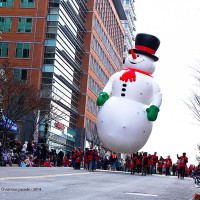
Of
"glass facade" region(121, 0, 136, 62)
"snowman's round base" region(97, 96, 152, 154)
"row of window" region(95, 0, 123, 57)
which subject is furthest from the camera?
"glass facade" region(121, 0, 136, 62)

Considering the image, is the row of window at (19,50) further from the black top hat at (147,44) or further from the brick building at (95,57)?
the black top hat at (147,44)

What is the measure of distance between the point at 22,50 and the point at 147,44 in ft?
105

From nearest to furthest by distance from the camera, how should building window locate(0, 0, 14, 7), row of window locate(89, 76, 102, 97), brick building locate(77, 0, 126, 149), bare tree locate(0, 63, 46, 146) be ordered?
bare tree locate(0, 63, 46, 146) → building window locate(0, 0, 14, 7) → brick building locate(77, 0, 126, 149) → row of window locate(89, 76, 102, 97)

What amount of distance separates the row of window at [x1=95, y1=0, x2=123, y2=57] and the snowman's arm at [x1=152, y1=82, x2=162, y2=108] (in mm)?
45641

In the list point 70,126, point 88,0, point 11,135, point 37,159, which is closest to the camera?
point 37,159

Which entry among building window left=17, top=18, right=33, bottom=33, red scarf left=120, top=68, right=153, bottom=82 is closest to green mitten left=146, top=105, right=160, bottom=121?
red scarf left=120, top=68, right=153, bottom=82

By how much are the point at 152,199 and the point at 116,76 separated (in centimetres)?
995

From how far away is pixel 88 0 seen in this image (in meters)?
60.2

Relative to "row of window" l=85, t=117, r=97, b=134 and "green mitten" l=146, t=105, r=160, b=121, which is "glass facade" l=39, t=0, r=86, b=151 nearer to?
"row of window" l=85, t=117, r=97, b=134

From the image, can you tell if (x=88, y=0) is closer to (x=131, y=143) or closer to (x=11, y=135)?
(x=11, y=135)

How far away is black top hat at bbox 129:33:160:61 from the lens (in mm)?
17375

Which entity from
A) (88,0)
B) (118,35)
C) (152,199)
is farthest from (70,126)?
(152,199)

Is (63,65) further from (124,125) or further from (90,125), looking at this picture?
(124,125)

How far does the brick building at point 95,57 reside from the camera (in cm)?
5856
